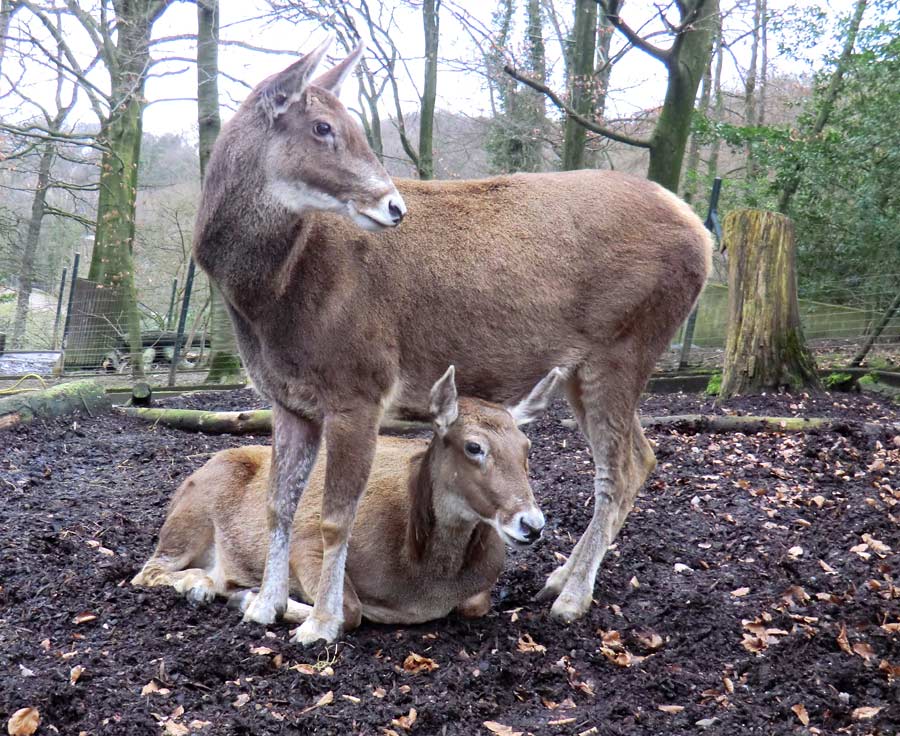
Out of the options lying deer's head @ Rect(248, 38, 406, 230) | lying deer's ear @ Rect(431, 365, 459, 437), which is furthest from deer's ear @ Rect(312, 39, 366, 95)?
lying deer's ear @ Rect(431, 365, 459, 437)

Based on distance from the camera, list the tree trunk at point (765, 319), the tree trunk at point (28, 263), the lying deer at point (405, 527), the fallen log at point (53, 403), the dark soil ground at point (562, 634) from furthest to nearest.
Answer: the tree trunk at point (28, 263)
the tree trunk at point (765, 319)
the fallen log at point (53, 403)
the lying deer at point (405, 527)
the dark soil ground at point (562, 634)

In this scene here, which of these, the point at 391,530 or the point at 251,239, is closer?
the point at 251,239

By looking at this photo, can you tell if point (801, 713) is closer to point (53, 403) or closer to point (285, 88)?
point (285, 88)

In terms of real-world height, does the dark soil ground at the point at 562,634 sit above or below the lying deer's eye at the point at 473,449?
below

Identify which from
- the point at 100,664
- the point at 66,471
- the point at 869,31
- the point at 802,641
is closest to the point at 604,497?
the point at 802,641

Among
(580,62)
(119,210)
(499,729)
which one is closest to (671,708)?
(499,729)

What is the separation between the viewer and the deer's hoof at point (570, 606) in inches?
189

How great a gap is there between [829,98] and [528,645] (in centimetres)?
1310

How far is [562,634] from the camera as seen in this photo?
4.59 meters

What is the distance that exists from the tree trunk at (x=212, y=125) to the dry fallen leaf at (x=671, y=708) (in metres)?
10.8

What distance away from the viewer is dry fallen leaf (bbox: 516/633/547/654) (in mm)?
4402

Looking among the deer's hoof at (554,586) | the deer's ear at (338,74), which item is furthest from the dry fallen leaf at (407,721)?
the deer's ear at (338,74)

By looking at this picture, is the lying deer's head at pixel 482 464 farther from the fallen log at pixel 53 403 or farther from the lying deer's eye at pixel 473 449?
the fallen log at pixel 53 403

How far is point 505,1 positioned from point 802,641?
1624 cm
